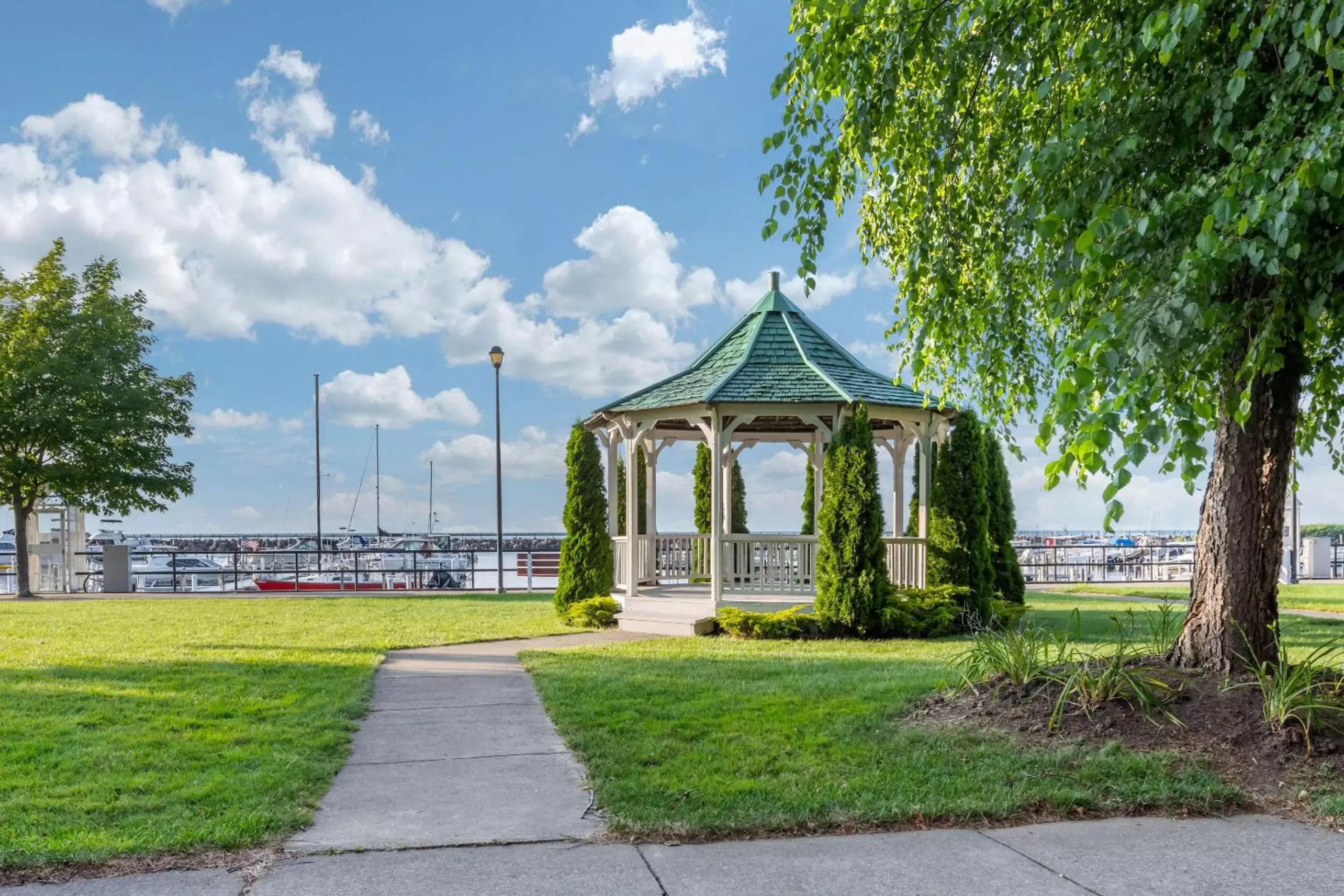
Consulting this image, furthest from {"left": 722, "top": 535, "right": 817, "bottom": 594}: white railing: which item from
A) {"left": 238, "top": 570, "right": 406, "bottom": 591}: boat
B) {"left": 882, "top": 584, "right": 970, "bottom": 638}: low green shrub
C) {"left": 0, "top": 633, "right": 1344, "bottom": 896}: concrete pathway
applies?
{"left": 238, "top": 570, "right": 406, "bottom": 591}: boat

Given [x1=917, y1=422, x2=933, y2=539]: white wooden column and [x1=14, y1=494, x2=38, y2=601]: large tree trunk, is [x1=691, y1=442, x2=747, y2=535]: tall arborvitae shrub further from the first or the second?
[x1=14, y1=494, x2=38, y2=601]: large tree trunk

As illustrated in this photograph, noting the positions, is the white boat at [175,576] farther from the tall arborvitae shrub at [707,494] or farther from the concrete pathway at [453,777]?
the concrete pathway at [453,777]

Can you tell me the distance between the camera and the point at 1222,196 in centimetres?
409

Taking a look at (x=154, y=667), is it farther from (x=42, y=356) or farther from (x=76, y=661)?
(x=42, y=356)

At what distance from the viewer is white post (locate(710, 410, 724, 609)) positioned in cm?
1215

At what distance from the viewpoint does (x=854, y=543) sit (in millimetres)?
11516

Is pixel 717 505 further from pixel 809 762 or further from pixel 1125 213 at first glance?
pixel 1125 213

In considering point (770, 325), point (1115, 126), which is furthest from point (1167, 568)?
point (1115, 126)

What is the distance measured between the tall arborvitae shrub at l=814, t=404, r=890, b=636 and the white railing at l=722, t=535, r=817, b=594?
2.97ft

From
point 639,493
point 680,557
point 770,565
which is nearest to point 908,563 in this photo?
point 770,565

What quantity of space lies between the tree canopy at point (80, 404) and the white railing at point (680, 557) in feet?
39.5

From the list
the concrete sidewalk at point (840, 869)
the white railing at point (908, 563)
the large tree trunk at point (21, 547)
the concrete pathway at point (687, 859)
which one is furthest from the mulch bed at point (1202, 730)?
the large tree trunk at point (21, 547)

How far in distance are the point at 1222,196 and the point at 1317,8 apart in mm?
760

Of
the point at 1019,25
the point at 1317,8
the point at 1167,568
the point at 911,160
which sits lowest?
the point at 1167,568
